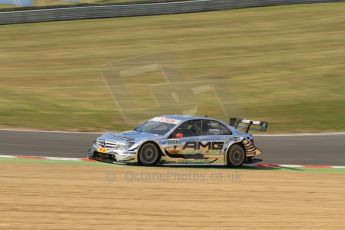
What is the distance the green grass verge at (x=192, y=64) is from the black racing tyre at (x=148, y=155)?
617 cm

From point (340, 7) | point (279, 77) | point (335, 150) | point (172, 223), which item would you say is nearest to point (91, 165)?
point (172, 223)

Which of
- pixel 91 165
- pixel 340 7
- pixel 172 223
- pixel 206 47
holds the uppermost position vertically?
pixel 340 7

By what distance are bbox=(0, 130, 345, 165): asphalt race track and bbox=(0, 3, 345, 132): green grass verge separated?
55.5 inches

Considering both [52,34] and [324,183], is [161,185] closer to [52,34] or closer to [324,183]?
[324,183]

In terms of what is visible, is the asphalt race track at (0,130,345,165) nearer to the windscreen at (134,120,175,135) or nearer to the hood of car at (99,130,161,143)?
the hood of car at (99,130,161,143)

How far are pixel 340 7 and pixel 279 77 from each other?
475 inches

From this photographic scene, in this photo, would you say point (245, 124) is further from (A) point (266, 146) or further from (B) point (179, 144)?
(A) point (266, 146)

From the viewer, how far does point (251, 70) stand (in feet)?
97.5

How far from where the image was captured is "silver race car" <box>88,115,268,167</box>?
603 inches

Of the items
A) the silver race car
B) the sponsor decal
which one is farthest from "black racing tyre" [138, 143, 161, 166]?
the sponsor decal

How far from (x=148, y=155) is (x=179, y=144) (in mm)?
838

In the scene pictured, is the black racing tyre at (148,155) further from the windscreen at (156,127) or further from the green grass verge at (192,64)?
the green grass verge at (192,64)

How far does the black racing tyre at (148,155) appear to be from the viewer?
15.2 m

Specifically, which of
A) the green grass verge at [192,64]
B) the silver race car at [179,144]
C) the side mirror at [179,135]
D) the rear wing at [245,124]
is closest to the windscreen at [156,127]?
the silver race car at [179,144]
